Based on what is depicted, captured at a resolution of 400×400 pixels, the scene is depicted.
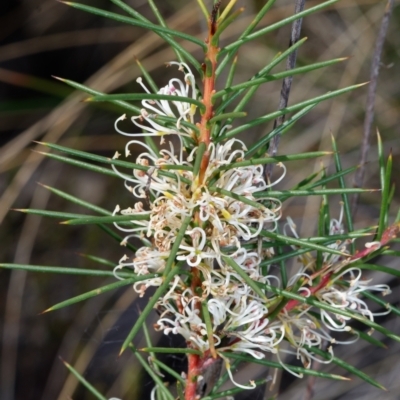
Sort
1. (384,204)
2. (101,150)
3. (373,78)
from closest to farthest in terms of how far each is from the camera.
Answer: (384,204) → (373,78) → (101,150)

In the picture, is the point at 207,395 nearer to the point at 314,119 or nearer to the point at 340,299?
the point at 340,299

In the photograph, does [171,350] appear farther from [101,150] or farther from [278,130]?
[101,150]

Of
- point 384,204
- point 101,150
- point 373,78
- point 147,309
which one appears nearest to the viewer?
point 147,309

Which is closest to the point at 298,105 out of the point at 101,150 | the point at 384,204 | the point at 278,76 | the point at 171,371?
the point at 278,76

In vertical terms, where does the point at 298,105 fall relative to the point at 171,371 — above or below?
above

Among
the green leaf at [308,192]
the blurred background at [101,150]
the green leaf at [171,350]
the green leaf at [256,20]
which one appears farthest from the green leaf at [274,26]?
the blurred background at [101,150]

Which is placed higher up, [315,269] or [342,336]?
[315,269]

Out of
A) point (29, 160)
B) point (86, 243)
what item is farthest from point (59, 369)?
point (29, 160)

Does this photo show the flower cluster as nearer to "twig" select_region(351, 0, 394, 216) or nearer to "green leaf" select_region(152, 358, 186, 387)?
"green leaf" select_region(152, 358, 186, 387)
